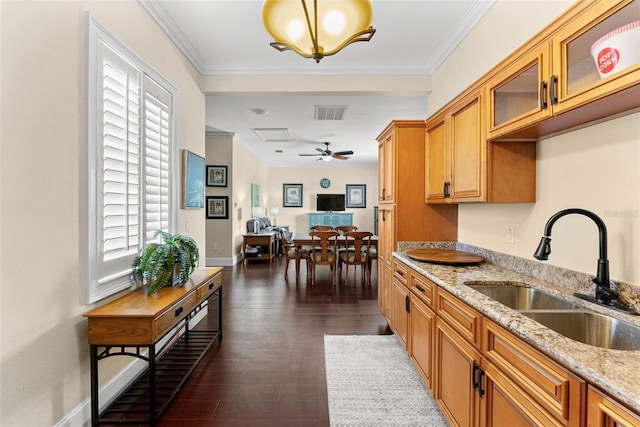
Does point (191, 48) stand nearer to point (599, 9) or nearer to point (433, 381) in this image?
point (599, 9)

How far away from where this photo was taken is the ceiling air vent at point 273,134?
5820 mm

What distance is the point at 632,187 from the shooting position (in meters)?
1.29

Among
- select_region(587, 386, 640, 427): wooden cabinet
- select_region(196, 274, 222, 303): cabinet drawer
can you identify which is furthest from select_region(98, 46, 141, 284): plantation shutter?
select_region(587, 386, 640, 427): wooden cabinet

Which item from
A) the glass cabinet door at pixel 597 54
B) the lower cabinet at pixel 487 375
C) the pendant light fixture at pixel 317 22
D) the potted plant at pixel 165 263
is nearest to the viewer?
the lower cabinet at pixel 487 375

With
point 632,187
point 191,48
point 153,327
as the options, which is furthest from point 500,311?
point 191,48

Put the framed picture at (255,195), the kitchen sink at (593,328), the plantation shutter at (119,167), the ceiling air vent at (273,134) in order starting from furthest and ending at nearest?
the framed picture at (255,195) < the ceiling air vent at (273,134) < the plantation shutter at (119,167) < the kitchen sink at (593,328)

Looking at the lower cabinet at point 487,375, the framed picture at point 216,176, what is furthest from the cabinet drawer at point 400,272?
the framed picture at point 216,176

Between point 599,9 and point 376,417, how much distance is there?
92.0 inches

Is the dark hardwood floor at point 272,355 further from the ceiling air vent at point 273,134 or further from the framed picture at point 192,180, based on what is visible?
the ceiling air vent at point 273,134

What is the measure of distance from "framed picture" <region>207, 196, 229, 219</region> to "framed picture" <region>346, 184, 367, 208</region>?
16.3ft

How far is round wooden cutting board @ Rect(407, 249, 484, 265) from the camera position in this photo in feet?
7.09

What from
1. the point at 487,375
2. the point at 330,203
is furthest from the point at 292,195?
the point at 487,375

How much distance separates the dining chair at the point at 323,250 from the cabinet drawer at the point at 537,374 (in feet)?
12.3

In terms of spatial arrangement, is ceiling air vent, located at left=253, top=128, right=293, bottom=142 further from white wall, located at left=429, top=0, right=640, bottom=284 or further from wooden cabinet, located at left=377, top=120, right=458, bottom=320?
white wall, located at left=429, top=0, right=640, bottom=284
